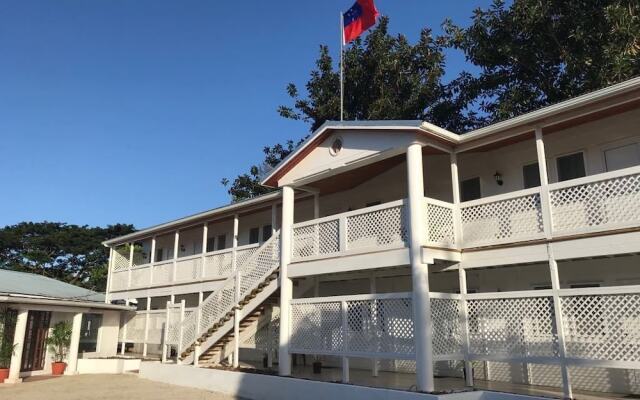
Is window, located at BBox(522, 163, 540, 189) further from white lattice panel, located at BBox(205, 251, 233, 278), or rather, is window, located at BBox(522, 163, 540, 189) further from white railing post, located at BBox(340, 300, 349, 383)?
white lattice panel, located at BBox(205, 251, 233, 278)

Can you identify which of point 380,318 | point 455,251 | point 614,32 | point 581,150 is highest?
point 614,32

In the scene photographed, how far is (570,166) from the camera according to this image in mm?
12391

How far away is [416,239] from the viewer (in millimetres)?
11227

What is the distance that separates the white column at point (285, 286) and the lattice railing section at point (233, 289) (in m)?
0.84

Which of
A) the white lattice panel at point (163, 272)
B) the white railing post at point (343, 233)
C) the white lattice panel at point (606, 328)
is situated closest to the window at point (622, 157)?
the white lattice panel at point (606, 328)

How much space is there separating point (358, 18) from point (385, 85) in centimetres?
1154

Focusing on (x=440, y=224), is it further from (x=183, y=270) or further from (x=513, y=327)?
(x=183, y=270)

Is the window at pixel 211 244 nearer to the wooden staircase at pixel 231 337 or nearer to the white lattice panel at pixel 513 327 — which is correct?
the wooden staircase at pixel 231 337

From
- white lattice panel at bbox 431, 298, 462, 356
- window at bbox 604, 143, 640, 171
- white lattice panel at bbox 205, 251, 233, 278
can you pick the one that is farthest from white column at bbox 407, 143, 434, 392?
white lattice panel at bbox 205, 251, 233, 278

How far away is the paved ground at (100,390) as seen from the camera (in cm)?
1362

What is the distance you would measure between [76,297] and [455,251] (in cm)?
1630

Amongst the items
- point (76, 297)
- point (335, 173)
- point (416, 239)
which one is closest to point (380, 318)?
point (416, 239)

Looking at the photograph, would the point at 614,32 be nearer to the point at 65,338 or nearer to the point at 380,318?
the point at 380,318

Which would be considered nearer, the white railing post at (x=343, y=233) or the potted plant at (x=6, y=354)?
the white railing post at (x=343, y=233)
